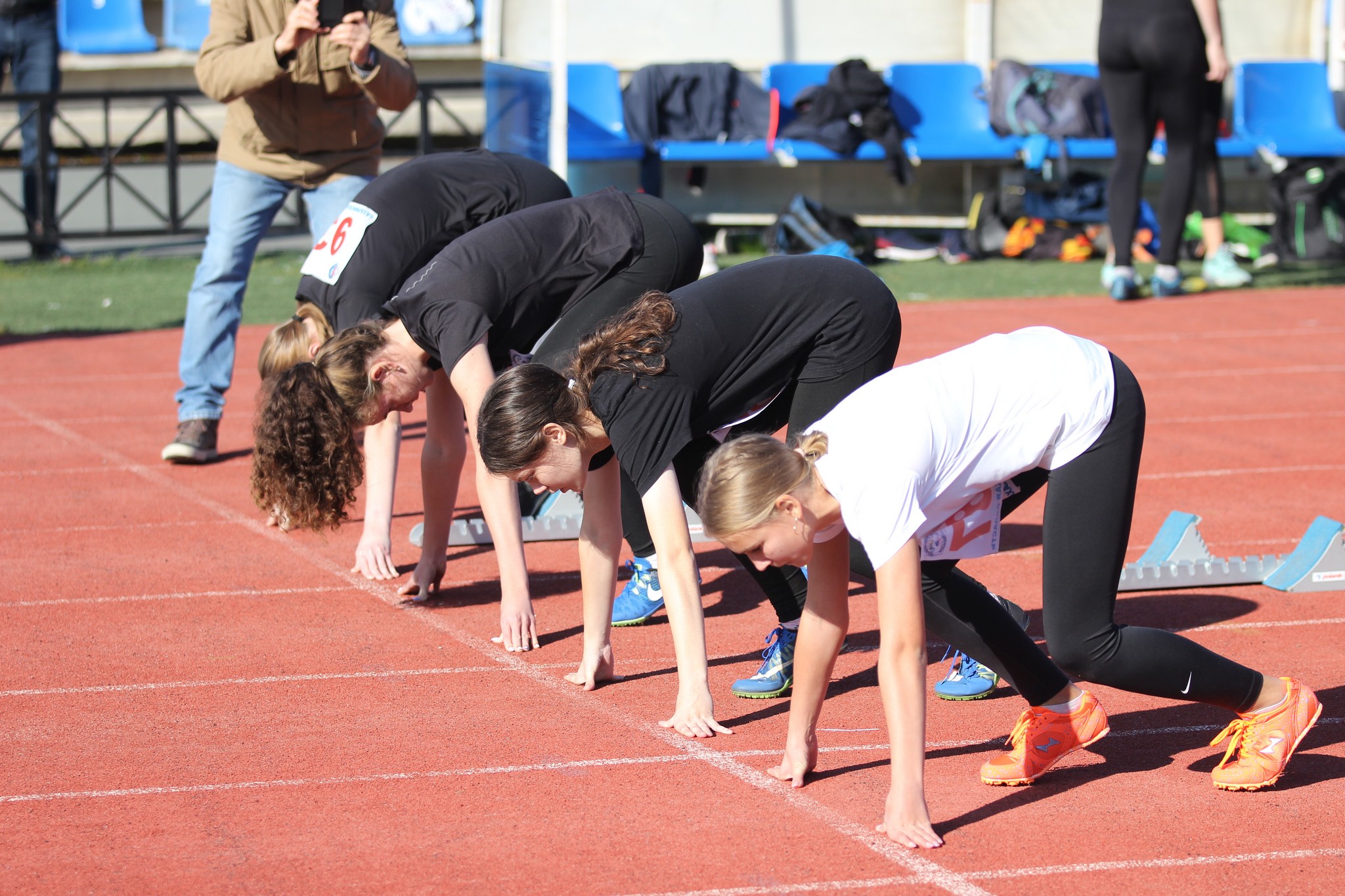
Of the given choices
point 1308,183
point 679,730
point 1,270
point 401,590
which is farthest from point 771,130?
point 679,730

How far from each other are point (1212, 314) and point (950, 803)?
24.5ft

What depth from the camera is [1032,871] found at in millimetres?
2662

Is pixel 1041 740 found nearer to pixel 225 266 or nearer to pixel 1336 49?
pixel 225 266

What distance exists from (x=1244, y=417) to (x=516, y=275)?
4501 millimetres

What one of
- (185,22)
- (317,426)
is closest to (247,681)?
(317,426)

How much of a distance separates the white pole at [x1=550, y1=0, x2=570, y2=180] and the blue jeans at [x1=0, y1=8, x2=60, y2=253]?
4592 millimetres

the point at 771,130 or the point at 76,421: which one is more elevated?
the point at 771,130

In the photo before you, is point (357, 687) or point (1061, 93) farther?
point (1061, 93)

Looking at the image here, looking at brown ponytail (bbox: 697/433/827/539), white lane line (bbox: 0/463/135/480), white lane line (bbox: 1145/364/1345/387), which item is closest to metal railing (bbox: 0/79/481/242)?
white lane line (bbox: 0/463/135/480)

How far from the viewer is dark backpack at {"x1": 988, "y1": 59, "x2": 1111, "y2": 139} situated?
1265 cm

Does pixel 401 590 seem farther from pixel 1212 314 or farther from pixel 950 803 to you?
pixel 1212 314

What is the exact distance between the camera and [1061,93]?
41.9 ft

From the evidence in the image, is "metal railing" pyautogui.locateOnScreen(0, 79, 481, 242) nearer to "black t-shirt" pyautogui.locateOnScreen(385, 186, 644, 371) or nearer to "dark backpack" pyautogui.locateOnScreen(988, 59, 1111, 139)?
"dark backpack" pyautogui.locateOnScreen(988, 59, 1111, 139)

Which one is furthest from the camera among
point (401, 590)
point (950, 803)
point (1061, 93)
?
point (1061, 93)
